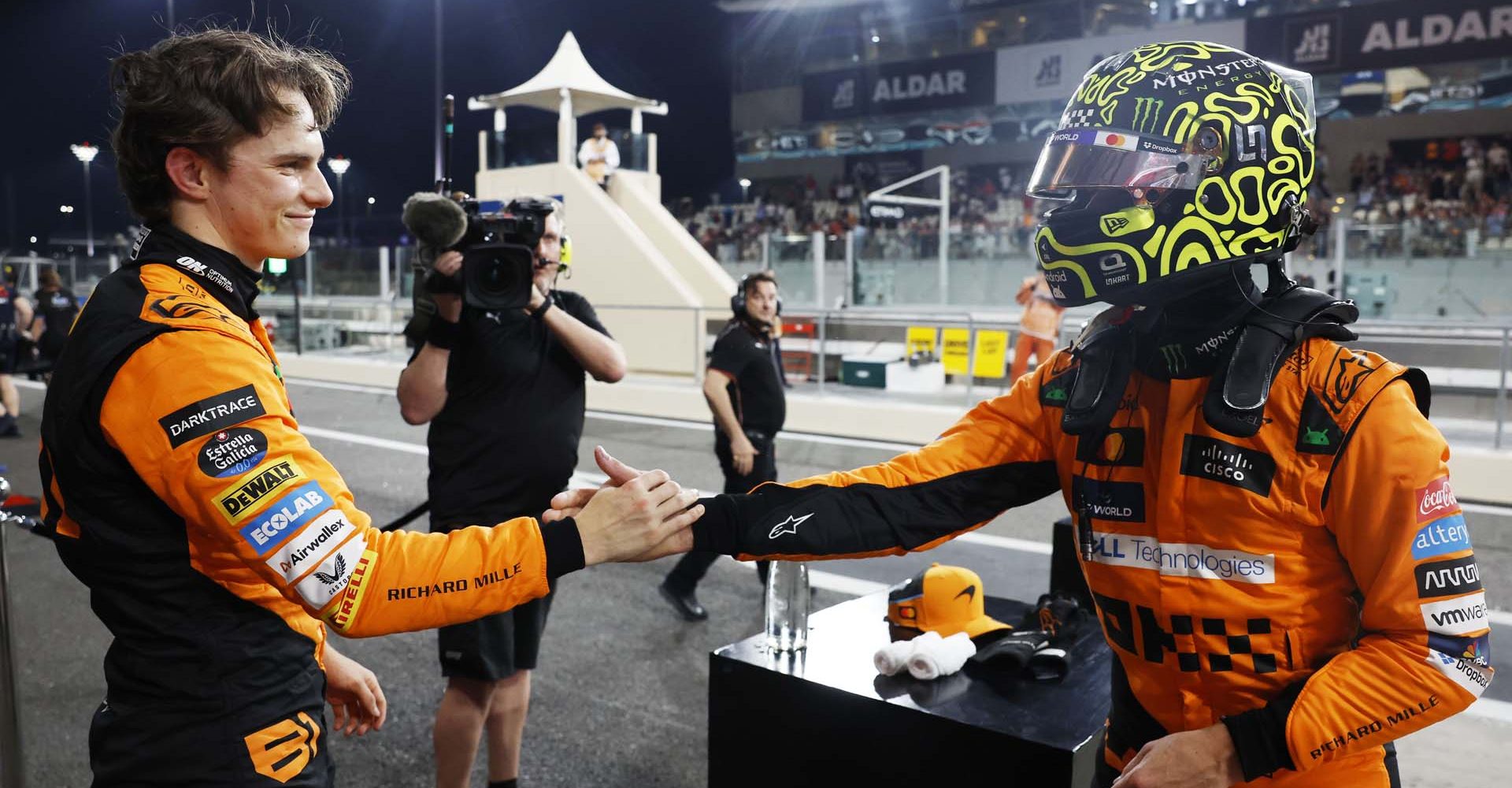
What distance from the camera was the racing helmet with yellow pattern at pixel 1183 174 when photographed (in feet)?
5.60

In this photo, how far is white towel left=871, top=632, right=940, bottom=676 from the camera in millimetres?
2650

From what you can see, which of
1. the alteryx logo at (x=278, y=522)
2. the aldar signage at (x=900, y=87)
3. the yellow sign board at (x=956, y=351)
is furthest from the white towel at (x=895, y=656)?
the aldar signage at (x=900, y=87)

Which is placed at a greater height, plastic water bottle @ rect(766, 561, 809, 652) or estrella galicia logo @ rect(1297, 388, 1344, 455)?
estrella galicia logo @ rect(1297, 388, 1344, 455)

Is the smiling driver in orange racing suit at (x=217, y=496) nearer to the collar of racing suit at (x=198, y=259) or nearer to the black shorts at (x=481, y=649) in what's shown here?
the collar of racing suit at (x=198, y=259)

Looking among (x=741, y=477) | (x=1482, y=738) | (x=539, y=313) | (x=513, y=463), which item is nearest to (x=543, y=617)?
(x=513, y=463)

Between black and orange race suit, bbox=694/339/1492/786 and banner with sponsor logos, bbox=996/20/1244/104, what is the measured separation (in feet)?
66.1

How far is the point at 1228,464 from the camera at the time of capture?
1635 mm

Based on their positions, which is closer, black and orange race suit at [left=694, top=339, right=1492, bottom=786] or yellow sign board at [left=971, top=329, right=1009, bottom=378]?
black and orange race suit at [left=694, top=339, right=1492, bottom=786]

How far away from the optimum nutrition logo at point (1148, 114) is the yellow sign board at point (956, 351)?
998 cm

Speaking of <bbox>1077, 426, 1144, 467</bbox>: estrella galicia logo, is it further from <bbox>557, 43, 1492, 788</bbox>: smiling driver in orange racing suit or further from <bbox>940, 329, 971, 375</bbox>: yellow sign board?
<bbox>940, 329, 971, 375</bbox>: yellow sign board

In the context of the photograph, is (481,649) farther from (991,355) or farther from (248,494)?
(991,355)

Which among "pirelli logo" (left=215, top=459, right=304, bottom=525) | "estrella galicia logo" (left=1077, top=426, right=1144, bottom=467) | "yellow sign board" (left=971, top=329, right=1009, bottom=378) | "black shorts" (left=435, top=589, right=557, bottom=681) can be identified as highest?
"estrella galicia logo" (left=1077, top=426, right=1144, bottom=467)

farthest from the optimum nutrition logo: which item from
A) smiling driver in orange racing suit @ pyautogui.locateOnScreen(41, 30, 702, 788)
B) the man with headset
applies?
the man with headset

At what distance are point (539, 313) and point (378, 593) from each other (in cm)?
193
